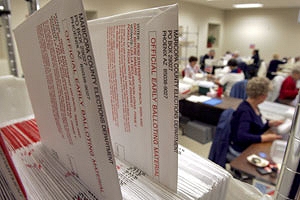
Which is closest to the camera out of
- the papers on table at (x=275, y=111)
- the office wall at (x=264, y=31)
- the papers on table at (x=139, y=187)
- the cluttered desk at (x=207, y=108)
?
the papers on table at (x=139, y=187)

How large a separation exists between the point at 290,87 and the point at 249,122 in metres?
2.23

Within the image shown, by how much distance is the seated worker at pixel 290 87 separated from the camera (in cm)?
361

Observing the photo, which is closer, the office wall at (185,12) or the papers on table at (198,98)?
the papers on table at (198,98)

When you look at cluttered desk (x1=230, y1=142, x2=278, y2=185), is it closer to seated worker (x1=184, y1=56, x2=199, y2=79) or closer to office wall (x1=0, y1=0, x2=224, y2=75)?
office wall (x1=0, y1=0, x2=224, y2=75)

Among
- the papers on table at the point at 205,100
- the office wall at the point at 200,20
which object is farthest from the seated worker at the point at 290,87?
the office wall at the point at 200,20

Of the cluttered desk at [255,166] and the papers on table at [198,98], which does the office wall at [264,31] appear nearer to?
the papers on table at [198,98]

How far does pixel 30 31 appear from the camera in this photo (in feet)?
1.22

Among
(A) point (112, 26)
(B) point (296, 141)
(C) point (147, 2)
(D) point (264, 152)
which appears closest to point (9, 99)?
(A) point (112, 26)

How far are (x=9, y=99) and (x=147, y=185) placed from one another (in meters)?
0.62

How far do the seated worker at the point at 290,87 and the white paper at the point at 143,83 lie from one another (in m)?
3.91


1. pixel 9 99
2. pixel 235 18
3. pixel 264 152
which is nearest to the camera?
pixel 9 99

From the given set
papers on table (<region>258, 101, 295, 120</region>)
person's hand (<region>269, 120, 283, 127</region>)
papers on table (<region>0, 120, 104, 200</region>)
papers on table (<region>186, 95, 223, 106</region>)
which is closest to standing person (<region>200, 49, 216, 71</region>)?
papers on table (<region>186, 95, 223, 106</region>)

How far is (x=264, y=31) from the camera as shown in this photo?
30.5 ft

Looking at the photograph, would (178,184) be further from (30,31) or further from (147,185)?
(30,31)
